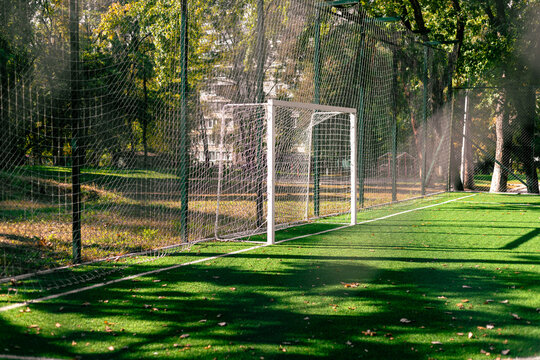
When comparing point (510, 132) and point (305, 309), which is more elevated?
point (510, 132)

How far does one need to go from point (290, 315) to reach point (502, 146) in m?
16.5

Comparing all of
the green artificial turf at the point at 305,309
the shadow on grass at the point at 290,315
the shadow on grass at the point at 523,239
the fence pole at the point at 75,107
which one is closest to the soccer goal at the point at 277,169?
the green artificial turf at the point at 305,309

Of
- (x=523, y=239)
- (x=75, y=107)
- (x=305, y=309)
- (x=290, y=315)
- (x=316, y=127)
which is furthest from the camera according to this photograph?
(x=316, y=127)

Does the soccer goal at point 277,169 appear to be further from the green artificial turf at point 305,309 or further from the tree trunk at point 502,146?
the tree trunk at point 502,146

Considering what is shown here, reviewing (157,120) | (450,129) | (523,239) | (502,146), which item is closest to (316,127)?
(157,120)

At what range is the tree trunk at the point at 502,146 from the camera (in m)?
17.9

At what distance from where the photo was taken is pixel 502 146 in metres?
18.2

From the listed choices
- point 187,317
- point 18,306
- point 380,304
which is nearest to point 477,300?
point 380,304

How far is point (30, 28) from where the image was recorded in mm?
8164

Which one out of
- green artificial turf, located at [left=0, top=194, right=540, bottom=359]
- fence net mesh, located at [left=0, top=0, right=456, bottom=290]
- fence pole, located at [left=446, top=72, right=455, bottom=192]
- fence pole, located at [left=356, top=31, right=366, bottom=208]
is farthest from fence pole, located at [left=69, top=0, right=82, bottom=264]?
fence pole, located at [left=446, top=72, right=455, bottom=192]

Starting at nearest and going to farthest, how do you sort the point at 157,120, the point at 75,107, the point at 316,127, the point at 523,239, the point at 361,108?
the point at 75,107 → the point at 157,120 → the point at 523,239 → the point at 316,127 → the point at 361,108

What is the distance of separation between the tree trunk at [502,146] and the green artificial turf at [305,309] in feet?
38.9

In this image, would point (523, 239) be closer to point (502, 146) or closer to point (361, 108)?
point (361, 108)

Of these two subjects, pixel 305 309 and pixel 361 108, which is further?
pixel 361 108
